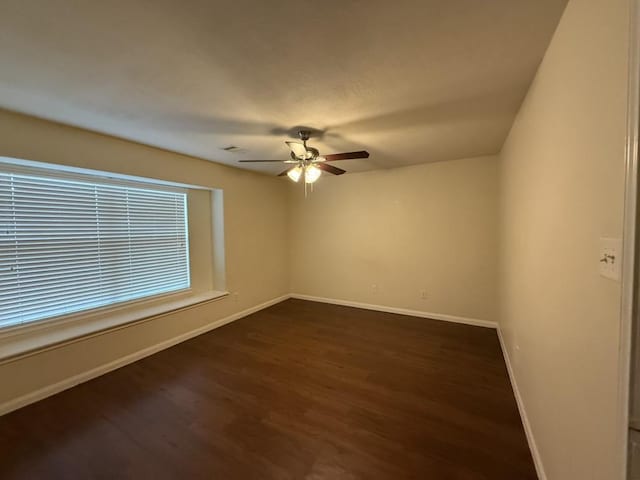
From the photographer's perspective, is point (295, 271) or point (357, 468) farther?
point (295, 271)

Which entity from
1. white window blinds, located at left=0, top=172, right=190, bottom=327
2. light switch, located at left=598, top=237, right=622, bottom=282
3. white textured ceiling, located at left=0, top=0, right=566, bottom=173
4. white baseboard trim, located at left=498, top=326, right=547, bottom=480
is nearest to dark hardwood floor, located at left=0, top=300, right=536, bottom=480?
white baseboard trim, located at left=498, top=326, right=547, bottom=480

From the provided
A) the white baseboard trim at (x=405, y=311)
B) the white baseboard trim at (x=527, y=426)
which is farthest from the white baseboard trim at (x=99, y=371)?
the white baseboard trim at (x=527, y=426)

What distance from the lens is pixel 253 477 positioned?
1.48 metres

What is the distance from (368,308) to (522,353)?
263 cm

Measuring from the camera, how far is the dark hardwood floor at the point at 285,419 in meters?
1.54

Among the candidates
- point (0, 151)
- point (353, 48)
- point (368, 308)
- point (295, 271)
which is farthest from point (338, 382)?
point (0, 151)

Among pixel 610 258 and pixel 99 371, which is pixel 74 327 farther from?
pixel 610 258

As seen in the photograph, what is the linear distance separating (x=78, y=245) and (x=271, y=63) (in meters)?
2.78

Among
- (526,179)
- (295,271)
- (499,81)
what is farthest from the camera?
(295,271)

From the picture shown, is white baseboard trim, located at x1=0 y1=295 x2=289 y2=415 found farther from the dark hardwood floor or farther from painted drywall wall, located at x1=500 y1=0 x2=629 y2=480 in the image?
painted drywall wall, located at x1=500 y1=0 x2=629 y2=480

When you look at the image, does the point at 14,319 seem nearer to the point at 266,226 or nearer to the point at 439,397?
the point at 266,226

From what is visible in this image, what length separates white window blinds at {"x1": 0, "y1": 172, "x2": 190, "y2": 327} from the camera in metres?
2.31

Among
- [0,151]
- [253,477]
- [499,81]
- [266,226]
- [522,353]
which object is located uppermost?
[499,81]

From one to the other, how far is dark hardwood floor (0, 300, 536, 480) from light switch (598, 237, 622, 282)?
4.63 feet
